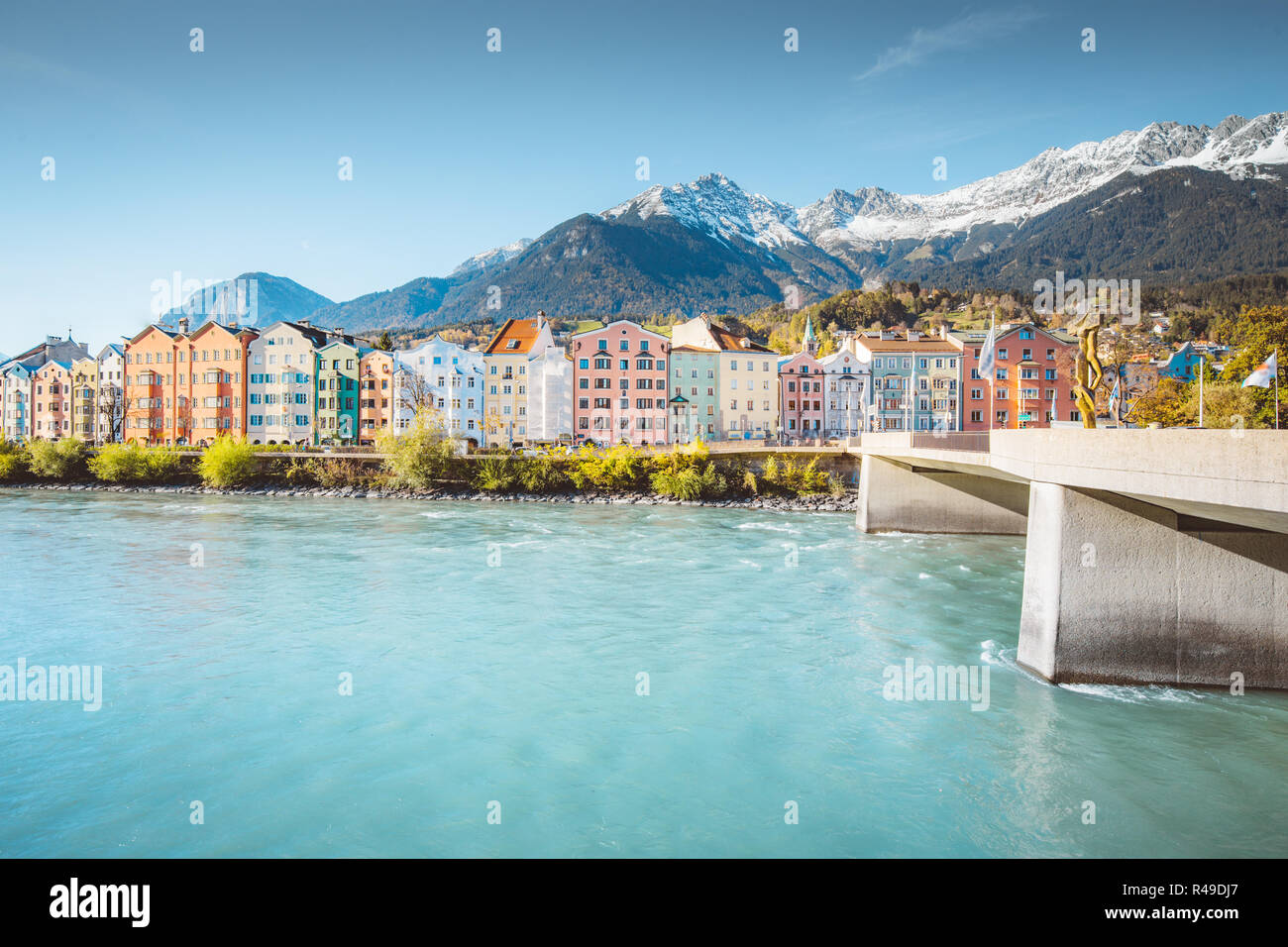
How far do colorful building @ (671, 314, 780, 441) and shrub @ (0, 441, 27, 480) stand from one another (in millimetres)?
61331

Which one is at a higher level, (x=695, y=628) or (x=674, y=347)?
(x=674, y=347)

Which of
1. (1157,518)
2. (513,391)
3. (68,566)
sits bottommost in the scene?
(68,566)

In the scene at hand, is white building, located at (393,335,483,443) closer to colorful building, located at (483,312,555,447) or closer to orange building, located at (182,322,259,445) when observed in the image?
colorful building, located at (483,312,555,447)

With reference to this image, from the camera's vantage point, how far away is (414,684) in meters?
14.6

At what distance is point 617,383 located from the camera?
3034 inches

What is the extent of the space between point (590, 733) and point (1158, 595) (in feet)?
31.8

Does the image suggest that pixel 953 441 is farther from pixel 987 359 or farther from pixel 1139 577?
pixel 1139 577

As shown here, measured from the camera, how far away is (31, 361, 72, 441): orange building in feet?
322

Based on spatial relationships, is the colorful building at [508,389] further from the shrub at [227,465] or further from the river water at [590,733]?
the river water at [590,733]

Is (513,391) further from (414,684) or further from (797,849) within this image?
(797,849)

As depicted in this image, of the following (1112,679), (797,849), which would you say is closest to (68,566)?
(797,849)

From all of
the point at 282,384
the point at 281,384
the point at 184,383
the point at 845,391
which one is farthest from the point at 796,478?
the point at 184,383

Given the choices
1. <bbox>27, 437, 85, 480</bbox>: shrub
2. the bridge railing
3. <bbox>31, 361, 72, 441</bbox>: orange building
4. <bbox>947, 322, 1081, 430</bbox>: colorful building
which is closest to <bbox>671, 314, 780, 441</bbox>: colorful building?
<bbox>947, 322, 1081, 430</bbox>: colorful building
